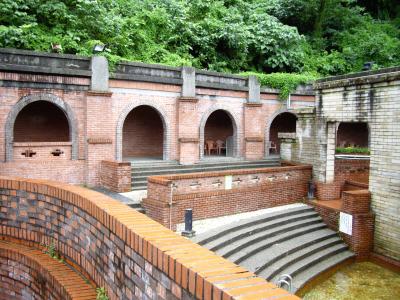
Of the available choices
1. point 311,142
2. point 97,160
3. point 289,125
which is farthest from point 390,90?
point 289,125

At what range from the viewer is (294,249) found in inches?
415

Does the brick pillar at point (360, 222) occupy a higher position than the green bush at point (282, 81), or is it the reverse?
the green bush at point (282, 81)

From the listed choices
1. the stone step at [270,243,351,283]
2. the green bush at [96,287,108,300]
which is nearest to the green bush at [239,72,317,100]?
the stone step at [270,243,351,283]

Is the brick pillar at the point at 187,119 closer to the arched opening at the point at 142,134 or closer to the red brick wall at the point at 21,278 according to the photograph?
the arched opening at the point at 142,134

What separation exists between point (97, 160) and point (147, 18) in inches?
377

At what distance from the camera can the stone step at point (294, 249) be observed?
913 centimetres

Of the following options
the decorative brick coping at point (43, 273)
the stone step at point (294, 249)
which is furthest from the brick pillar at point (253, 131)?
the decorative brick coping at point (43, 273)

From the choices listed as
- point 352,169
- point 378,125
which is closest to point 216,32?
point 352,169

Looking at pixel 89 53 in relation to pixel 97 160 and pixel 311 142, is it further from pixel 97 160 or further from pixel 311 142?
pixel 311 142

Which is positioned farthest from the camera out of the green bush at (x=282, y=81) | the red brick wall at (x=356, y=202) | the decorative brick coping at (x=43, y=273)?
the green bush at (x=282, y=81)

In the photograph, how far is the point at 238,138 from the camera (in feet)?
60.0

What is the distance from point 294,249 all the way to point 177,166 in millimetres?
6415

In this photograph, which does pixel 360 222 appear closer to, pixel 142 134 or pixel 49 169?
pixel 49 169

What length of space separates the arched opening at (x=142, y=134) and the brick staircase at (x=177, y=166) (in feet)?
7.40
